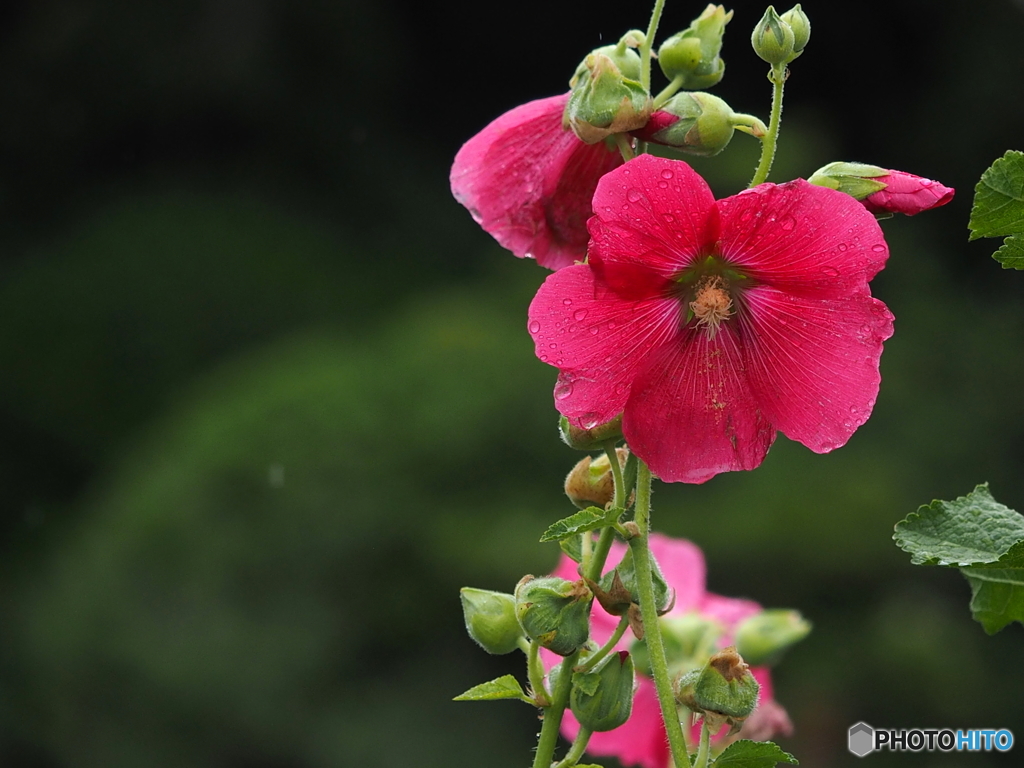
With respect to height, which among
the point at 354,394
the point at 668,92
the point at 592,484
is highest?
the point at 354,394

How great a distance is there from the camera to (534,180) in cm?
58

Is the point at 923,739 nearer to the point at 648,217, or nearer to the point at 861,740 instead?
the point at 861,740

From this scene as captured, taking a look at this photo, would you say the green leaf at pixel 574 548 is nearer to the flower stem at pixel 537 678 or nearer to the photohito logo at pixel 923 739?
the flower stem at pixel 537 678

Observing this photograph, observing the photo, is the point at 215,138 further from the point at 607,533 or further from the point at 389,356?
the point at 607,533

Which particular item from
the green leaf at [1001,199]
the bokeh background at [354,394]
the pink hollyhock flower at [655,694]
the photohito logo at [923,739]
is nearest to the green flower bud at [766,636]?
the pink hollyhock flower at [655,694]

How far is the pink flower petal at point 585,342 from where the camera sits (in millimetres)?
476

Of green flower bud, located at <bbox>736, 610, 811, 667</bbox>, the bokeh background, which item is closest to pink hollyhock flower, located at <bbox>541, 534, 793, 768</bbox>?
green flower bud, located at <bbox>736, 610, 811, 667</bbox>

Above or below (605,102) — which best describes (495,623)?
below

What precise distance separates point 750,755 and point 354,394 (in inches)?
121

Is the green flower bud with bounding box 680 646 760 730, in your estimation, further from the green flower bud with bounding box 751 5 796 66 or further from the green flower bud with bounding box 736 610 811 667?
the green flower bud with bounding box 736 610 811 667

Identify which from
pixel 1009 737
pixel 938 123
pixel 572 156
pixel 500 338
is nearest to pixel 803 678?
pixel 500 338

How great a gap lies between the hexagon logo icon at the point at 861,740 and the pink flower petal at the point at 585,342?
317 millimetres

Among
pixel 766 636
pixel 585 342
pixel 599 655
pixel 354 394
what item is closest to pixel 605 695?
pixel 599 655

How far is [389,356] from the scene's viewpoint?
374 centimetres
